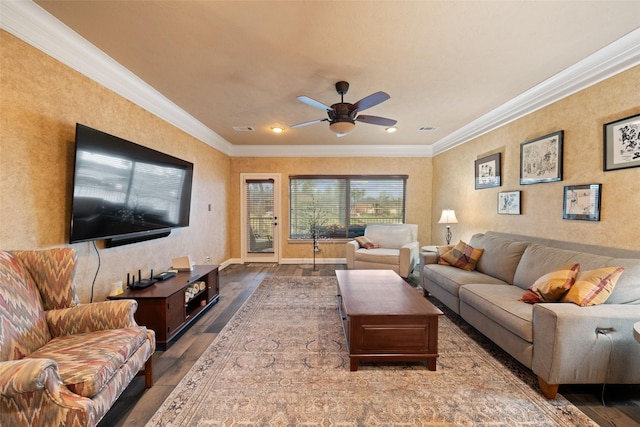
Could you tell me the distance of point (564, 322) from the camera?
1.66 m

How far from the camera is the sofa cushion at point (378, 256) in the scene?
14.8ft

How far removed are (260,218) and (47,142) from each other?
401 centimetres

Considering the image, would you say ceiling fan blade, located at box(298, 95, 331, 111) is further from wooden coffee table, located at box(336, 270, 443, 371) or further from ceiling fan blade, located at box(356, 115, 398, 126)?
wooden coffee table, located at box(336, 270, 443, 371)

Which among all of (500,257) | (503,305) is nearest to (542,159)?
(500,257)

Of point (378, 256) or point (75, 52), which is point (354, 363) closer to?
point (378, 256)

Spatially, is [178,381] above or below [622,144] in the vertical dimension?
below

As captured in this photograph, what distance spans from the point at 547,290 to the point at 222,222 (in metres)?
5.11

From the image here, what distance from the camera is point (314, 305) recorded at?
3355mm

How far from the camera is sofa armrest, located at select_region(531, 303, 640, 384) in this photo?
65.3 inches

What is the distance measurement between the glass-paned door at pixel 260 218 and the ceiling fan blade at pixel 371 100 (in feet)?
11.1

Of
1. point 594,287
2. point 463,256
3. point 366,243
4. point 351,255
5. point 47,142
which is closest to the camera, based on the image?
point 594,287

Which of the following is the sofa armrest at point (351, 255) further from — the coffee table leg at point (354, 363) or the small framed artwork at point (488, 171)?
the coffee table leg at point (354, 363)

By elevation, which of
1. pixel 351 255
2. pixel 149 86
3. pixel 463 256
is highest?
pixel 149 86

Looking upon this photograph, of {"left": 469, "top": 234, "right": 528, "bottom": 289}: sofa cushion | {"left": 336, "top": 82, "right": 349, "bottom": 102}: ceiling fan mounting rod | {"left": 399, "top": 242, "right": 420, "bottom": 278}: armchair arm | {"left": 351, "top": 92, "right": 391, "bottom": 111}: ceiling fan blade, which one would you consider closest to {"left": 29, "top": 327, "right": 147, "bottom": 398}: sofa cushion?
{"left": 351, "top": 92, "right": 391, "bottom": 111}: ceiling fan blade
